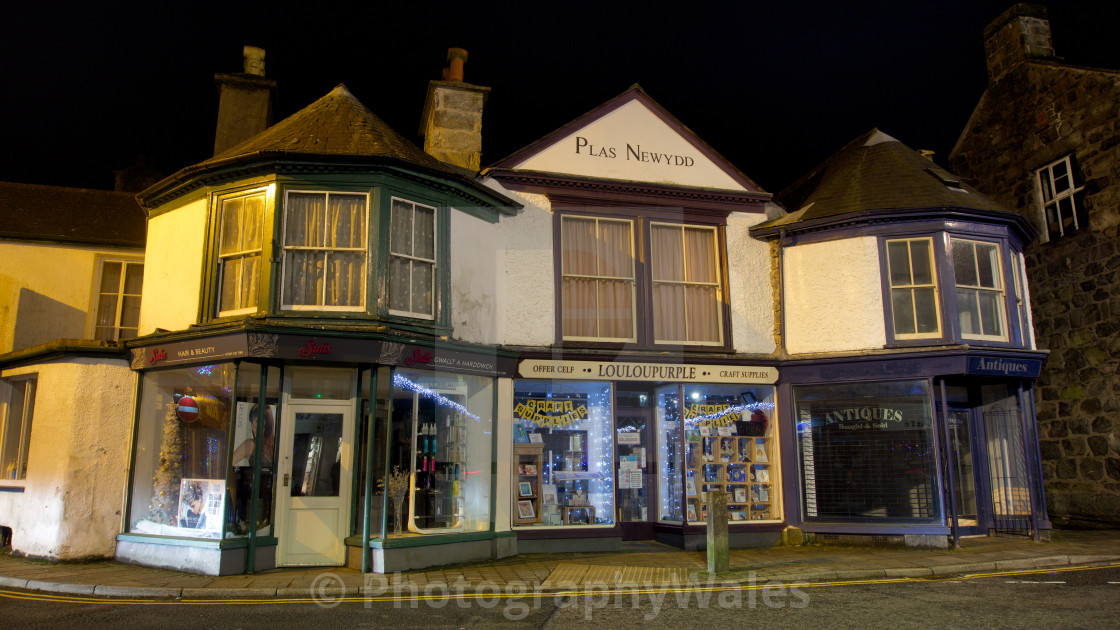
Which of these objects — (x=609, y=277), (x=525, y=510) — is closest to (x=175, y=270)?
(x=525, y=510)

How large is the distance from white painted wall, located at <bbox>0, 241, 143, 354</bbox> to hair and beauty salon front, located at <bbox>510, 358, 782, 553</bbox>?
8.56 meters

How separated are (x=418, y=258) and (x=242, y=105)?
5738mm

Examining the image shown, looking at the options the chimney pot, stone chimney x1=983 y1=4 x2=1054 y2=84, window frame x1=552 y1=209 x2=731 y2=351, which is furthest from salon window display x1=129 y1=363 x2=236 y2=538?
stone chimney x1=983 y1=4 x2=1054 y2=84

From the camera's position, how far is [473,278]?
12742mm

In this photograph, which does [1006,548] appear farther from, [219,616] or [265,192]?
[265,192]

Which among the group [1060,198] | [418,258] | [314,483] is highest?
[1060,198]

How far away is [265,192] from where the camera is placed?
11.6 m

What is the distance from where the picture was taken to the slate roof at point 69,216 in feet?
47.0

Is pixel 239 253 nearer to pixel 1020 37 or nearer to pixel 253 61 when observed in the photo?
pixel 253 61

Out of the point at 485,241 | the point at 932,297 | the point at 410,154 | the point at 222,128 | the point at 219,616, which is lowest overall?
the point at 219,616

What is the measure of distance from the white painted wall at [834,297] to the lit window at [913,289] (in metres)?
0.29

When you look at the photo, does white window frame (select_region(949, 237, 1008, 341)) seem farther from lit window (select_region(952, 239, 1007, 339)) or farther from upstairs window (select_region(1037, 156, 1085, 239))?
upstairs window (select_region(1037, 156, 1085, 239))

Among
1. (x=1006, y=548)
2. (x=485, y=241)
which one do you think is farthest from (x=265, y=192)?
(x=1006, y=548)

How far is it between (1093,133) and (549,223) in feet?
38.8
